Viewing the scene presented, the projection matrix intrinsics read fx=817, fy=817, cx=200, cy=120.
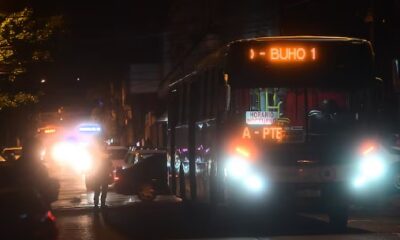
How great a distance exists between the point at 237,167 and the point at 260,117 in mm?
980

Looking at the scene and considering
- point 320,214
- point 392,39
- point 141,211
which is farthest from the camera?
point 392,39

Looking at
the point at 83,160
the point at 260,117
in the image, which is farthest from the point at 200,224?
the point at 83,160

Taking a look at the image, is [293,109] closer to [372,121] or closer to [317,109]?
[317,109]

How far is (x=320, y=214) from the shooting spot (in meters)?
18.6

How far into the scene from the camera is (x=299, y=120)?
45.7 feet

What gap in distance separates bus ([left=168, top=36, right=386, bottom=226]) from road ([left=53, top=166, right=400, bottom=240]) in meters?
0.78

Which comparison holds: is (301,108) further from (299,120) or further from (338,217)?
(338,217)

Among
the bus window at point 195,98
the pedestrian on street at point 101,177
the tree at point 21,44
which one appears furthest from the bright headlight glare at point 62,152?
the bus window at point 195,98

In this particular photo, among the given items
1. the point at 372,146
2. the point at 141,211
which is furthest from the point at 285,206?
the point at 141,211

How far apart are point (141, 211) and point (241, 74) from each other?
7544 millimetres

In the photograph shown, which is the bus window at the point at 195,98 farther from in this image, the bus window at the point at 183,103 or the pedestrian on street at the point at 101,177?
the pedestrian on street at the point at 101,177

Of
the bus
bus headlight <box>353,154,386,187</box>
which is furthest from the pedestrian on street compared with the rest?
bus headlight <box>353,154,386,187</box>

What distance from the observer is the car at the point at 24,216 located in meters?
8.81

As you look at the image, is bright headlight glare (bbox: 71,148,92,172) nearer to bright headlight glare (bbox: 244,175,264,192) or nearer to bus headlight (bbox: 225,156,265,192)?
bus headlight (bbox: 225,156,265,192)
